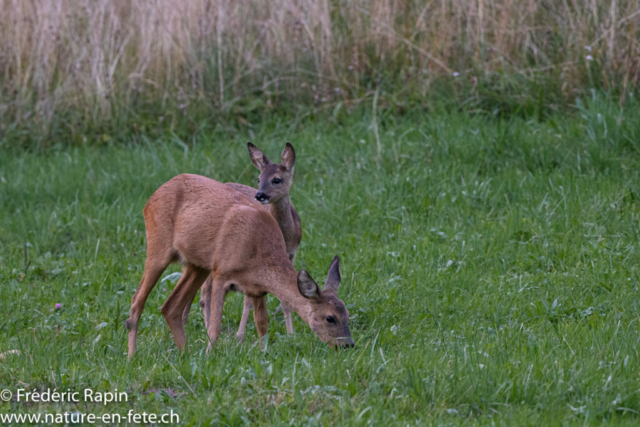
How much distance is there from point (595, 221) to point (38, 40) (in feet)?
25.1

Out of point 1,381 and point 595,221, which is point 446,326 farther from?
point 1,381

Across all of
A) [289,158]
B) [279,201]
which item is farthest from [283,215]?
[289,158]

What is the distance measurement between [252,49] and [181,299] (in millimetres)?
5578

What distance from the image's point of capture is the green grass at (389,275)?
387 cm

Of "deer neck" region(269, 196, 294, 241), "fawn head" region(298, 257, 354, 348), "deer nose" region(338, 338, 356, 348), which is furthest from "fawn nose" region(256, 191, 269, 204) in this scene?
"deer nose" region(338, 338, 356, 348)

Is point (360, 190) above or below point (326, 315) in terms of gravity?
below

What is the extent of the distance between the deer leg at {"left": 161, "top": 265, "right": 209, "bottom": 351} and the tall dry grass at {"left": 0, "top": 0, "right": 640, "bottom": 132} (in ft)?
15.4

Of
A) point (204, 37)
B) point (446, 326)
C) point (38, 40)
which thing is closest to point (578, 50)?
point (204, 37)

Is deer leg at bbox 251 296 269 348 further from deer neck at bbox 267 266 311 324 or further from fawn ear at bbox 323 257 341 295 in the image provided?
fawn ear at bbox 323 257 341 295

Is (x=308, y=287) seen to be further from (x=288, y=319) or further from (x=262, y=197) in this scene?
(x=262, y=197)

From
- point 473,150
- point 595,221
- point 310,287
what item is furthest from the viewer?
point 473,150

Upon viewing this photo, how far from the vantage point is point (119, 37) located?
10922 mm

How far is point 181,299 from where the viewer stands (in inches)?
228

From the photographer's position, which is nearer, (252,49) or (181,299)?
(181,299)
